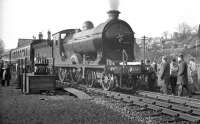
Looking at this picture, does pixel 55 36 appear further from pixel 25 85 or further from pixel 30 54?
pixel 25 85

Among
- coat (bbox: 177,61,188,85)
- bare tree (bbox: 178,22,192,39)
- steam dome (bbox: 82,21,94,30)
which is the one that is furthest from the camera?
bare tree (bbox: 178,22,192,39)

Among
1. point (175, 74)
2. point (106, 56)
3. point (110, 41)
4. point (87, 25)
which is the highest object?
point (87, 25)

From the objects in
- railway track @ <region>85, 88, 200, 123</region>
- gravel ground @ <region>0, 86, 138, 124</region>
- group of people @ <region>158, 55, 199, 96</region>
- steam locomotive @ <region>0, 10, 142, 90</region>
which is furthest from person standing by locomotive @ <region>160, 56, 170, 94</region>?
gravel ground @ <region>0, 86, 138, 124</region>


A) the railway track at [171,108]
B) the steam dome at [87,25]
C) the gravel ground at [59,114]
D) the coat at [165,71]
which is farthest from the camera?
the steam dome at [87,25]

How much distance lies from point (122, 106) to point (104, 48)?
4.98 metres

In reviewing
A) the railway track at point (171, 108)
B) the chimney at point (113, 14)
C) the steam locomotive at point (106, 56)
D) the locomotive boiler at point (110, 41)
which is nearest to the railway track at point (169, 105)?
the railway track at point (171, 108)

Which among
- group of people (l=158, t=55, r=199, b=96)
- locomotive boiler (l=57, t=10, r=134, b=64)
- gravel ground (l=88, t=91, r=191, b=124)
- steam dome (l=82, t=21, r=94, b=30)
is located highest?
steam dome (l=82, t=21, r=94, b=30)

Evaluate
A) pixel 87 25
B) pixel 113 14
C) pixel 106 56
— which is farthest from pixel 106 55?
pixel 87 25

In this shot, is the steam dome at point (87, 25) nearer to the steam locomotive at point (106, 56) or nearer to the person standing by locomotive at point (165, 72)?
the steam locomotive at point (106, 56)

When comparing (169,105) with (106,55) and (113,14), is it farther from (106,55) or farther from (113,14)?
(113,14)

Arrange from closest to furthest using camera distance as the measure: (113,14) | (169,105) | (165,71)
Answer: (169,105), (165,71), (113,14)

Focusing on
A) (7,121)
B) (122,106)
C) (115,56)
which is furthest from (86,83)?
(7,121)

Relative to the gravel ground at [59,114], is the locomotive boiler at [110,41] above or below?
above

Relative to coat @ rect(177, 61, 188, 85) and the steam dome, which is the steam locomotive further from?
coat @ rect(177, 61, 188, 85)
